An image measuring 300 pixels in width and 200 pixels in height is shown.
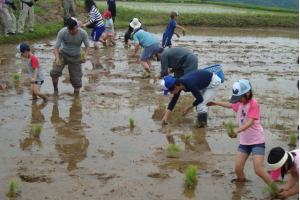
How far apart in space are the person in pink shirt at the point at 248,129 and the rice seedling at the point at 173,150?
3.37 ft

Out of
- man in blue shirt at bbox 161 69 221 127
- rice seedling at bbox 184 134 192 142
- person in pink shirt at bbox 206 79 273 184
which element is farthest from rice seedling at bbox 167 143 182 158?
person in pink shirt at bbox 206 79 273 184

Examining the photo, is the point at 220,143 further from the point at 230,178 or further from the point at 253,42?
the point at 253,42

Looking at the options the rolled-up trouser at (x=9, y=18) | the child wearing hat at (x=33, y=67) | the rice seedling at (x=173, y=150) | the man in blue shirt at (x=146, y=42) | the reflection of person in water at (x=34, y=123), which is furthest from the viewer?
the rolled-up trouser at (x=9, y=18)

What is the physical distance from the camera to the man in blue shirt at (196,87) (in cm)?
630

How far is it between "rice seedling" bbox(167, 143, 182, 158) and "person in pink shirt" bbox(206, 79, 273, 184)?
103 cm

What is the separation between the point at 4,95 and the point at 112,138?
3.18 metres

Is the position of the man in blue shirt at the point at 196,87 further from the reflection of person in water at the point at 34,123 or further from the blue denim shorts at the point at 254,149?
the reflection of person in water at the point at 34,123

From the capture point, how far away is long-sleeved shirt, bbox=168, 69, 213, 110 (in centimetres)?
651

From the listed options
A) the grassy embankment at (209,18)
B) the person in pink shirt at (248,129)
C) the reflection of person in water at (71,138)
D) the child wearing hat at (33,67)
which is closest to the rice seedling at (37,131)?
the reflection of person in water at (71,138)

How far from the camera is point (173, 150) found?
6000 millimetres

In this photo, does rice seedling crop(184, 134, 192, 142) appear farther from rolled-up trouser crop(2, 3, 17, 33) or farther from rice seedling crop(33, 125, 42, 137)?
rolled-up trouser crop(2, 3, 17, 33)

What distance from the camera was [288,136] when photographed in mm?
6805

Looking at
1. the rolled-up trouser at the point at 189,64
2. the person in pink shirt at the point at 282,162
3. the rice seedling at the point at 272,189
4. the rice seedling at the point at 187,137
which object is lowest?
the rice seedling at the point at 272,189

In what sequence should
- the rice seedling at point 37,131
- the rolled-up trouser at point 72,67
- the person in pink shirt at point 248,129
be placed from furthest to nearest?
1. the rolled-up trouser at point 72,67
2. the rice seedling at point 37,131
3. the person in pink shirt at point 248,129
